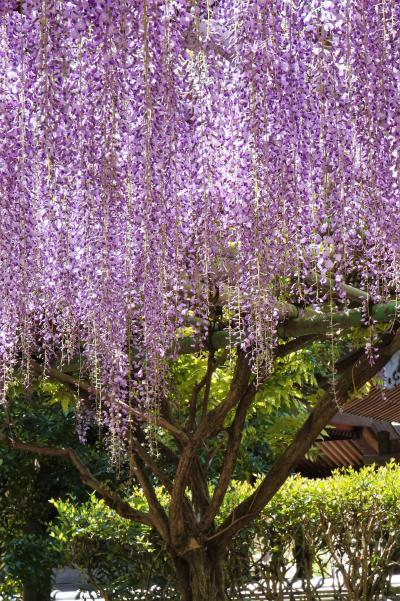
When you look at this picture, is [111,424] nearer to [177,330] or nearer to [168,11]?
[177,330]

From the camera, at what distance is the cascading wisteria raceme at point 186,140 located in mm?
2734

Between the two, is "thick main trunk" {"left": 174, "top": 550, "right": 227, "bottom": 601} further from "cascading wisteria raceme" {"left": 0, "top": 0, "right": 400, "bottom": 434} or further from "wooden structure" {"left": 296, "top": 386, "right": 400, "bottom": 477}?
"wooden structure" {"left": 296, "top": 386, "right": 400, "bottom": 477}

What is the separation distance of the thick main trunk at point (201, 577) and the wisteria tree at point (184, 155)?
126cm

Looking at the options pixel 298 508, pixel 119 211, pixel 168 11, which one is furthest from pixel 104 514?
pixel 168 11

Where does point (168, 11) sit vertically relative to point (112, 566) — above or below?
above

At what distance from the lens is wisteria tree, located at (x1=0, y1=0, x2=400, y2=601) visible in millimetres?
2750

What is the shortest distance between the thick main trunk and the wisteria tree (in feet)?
4.14

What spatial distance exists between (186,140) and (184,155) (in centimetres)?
7

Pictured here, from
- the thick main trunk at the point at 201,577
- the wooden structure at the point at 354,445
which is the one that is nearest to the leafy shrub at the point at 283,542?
the thick main trunk at the point at 201,577

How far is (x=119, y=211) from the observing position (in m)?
3.28

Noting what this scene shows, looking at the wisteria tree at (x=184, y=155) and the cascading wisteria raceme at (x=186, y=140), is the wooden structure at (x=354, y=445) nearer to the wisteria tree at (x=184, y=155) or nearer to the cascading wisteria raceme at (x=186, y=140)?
the wisteria tree at (x=184, y=155)

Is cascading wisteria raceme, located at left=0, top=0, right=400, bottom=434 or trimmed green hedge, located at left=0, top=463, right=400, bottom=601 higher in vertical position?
cascading wisteria raceme, located at left=0, top=0, right=400, bottom=434

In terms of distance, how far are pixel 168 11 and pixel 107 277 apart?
3.42 feet

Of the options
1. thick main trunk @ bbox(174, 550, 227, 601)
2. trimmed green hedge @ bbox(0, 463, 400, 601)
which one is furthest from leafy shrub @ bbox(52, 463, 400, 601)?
thick main trunk @ bbox(174, 550, 227, 601)
